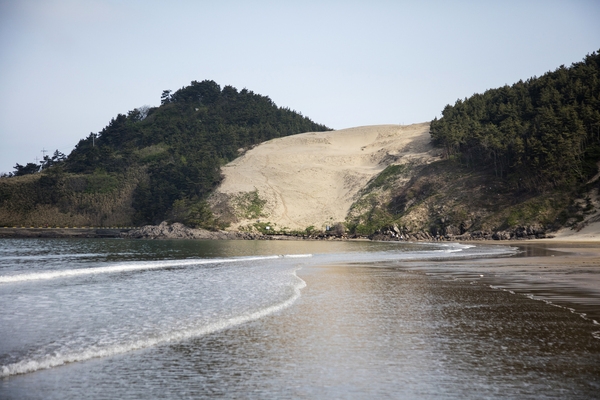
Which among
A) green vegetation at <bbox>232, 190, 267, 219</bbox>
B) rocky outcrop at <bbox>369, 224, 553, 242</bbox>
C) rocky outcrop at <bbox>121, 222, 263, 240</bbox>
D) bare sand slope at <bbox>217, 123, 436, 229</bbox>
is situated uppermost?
bare sand slope at <bbox>217, 123, 436, 229</bbox>

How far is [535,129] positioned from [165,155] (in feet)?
271

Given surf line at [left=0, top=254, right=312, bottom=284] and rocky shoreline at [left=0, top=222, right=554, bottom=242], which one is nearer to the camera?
surf line at [left=0, top=254, right=312, bottom=284]

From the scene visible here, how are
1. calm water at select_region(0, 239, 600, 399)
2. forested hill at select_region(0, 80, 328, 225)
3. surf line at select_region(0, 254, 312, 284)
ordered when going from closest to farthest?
calm water at select_region(0, 239, 600, 399) < surf line at select_region(0, 254, 312, 284) < forested hill at select_region(0, 80, 328, 225)

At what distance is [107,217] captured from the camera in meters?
100

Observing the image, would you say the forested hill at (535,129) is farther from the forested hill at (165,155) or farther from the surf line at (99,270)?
the forested hill at (165,155)

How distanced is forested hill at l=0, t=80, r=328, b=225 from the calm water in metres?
69.8

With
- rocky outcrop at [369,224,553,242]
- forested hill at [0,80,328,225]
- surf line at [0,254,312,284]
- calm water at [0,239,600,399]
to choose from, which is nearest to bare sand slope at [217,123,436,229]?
forested hill at [0,80,328,225]

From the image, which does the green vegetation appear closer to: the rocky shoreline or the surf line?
the rocky shoreline

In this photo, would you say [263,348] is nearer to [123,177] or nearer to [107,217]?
[107,217]

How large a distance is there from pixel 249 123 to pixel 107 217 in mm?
55975

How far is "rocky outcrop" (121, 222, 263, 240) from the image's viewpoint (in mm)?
78844

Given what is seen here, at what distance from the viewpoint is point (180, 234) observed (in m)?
81.8

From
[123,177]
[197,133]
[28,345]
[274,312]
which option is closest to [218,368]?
[28,345]

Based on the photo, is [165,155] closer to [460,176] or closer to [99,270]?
[460,176]
